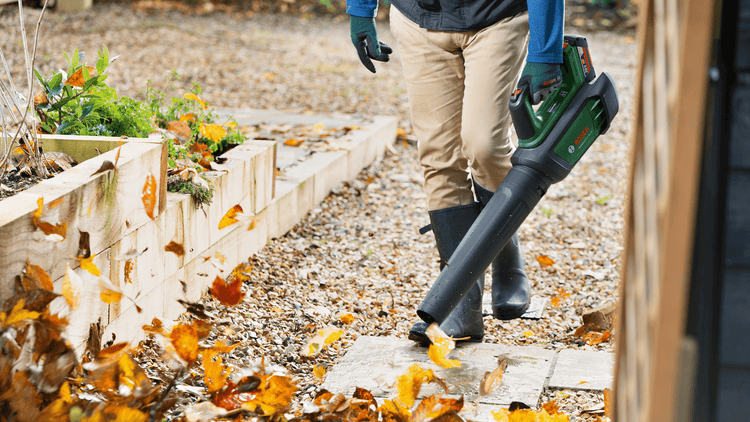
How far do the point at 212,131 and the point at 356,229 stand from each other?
102 cm

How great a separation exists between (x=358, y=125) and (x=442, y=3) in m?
2.67

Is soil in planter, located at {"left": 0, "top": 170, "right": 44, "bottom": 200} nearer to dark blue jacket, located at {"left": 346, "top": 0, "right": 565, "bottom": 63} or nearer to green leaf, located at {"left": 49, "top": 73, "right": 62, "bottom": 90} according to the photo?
green leaf, located at {"left": 49, "top": 73, "right": 62, "bottom": 90}

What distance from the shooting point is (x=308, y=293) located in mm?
2924

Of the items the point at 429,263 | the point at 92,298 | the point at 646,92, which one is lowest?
the point at 429,263

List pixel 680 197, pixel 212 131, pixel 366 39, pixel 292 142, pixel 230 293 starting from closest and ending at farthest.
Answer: pixel 680 197
pixel 230 293
pixel 366 39
pixel 212 131
pixel 292 142

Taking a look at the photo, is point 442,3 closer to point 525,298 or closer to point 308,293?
point 525,298

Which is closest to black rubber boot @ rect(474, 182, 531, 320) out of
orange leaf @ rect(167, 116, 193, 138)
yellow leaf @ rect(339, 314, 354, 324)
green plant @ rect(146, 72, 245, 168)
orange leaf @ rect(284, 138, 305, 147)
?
yellow leaf @ rect(339, 314, 354, 324)

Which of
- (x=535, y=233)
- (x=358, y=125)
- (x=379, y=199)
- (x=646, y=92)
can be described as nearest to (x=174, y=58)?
(x=358, y=125)

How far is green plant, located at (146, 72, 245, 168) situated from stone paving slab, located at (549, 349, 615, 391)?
58.5 inches

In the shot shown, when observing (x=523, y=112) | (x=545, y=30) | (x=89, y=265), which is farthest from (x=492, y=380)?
(x=89, y=265)

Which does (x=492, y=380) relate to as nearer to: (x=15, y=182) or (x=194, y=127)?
(x=15, y=182)

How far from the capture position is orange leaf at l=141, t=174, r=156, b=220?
2227 mm

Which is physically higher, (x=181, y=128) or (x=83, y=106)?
(x=83, y=106)

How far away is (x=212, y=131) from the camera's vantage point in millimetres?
3074
